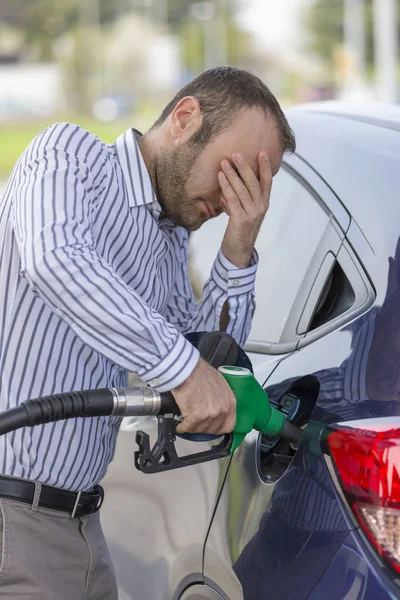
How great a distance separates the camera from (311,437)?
1.76 meters

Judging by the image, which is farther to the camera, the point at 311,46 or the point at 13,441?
the point at 311,46

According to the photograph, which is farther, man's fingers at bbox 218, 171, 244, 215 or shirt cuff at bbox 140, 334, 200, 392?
man's fingers at bbox 218, 171, 244, 215

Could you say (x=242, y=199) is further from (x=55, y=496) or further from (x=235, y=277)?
(x=55, y=496)

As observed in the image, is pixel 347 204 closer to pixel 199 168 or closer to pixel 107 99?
pixel 199 168

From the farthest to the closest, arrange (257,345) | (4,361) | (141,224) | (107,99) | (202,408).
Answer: (107,99) → (257,345) → (141,224) → (4,361) → (202,408)

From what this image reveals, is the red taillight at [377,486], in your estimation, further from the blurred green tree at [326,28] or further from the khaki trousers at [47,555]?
the blurred green tree at [326,28]

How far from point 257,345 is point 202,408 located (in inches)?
28.6

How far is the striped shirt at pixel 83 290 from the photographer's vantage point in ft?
→ 5.80

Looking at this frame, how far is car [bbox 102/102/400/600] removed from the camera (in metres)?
1.62

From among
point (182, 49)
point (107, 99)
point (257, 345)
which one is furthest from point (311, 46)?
point (257, 345)

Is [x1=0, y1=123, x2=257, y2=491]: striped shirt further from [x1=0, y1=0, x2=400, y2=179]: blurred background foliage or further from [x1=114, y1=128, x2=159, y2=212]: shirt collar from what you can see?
[x1=0, y1=0, x2=400, y2=179]: blurred background foliage

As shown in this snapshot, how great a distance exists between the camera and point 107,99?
61312 millimetres

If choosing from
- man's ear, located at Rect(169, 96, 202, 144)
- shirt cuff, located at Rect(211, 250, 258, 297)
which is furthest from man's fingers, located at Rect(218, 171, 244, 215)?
shirt cuff, located at Rect(211, 250, 258, 297)

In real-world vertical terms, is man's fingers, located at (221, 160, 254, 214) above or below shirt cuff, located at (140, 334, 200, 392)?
above
